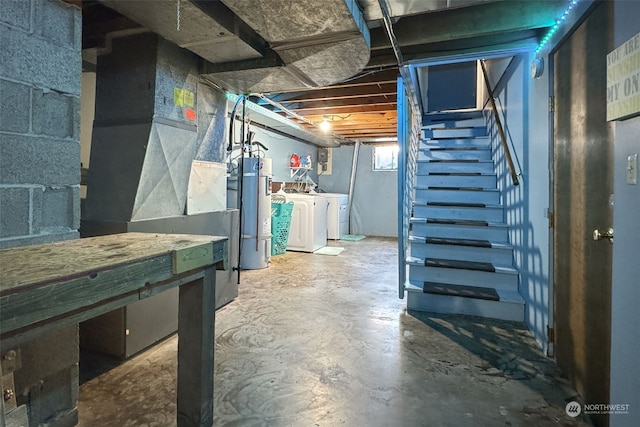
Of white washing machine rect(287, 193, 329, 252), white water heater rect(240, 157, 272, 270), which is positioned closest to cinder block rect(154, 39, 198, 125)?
white water heater rect(240, 157, 272, 270)

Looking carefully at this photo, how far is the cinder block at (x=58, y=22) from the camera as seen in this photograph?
1447 mm

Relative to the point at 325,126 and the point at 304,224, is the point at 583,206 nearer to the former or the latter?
the point at 304,224

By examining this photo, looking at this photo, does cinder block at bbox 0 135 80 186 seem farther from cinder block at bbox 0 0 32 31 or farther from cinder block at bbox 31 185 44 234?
cinder block at bbox 0 0 32 31

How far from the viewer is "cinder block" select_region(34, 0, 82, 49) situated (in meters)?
1.45

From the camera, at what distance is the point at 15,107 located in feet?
4.50

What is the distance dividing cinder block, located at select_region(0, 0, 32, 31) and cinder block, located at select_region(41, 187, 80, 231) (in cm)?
68

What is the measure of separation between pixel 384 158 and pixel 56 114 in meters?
7.10

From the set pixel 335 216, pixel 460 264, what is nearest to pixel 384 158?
pixel 335 216

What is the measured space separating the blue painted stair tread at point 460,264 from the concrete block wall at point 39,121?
2801 millimetres

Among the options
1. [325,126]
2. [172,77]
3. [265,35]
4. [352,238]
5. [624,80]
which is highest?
[325,126]

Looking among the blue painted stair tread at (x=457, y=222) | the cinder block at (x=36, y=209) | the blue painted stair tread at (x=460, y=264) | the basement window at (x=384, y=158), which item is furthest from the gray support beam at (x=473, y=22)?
the basement window at (x=384, y=158)

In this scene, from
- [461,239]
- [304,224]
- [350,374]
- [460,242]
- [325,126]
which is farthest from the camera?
[325,126]

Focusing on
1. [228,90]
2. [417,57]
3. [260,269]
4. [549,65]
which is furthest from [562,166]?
[260,269]

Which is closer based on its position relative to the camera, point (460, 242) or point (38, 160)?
point (38, 160)
